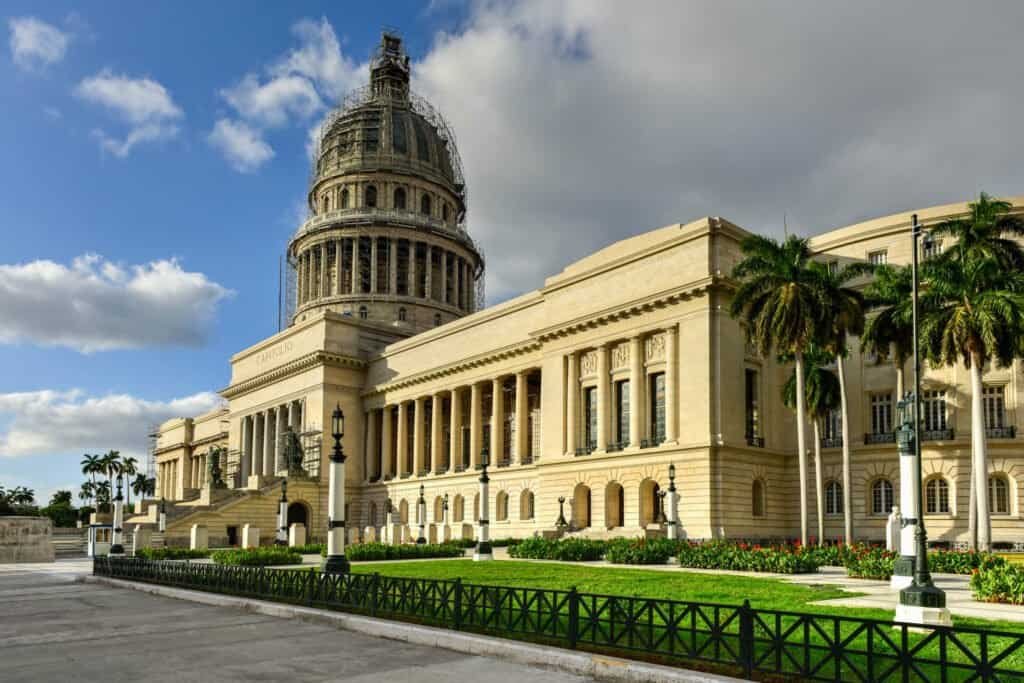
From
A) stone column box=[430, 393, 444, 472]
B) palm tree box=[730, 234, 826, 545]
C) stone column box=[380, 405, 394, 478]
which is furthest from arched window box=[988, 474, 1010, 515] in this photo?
stone column box=[380, 405, 394, 478]

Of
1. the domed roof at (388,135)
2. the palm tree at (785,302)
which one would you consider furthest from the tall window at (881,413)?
the domed roof at (388,135)

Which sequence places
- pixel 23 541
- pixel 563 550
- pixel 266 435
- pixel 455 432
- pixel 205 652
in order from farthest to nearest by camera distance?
pixel 266 435, pixel 455 432, pixel 23 541, pixel 563 550, pixel 205 652

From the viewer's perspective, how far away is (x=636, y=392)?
168 ft

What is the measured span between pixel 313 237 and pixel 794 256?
71360mm

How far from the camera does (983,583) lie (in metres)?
23.0

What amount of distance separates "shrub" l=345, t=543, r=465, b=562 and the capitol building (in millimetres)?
6977

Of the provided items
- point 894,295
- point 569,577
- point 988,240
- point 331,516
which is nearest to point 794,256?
point 894,295

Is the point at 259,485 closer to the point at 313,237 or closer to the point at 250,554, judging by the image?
the point at 250,554

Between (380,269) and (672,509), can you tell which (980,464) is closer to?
(672,509)

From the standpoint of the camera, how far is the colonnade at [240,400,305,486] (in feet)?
269

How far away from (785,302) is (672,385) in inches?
396

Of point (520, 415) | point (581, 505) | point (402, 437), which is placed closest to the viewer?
point (581, 505)

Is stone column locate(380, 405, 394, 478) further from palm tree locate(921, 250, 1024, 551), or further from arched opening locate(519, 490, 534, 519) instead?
palm tree locate(921, 250, 1024, 551)

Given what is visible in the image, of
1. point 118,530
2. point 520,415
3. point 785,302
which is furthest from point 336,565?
point 520,415
